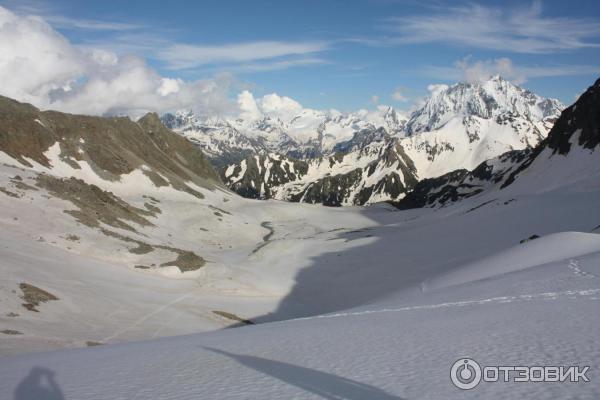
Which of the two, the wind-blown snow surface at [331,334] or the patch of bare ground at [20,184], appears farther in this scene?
the patch of bare ground at [20,184]

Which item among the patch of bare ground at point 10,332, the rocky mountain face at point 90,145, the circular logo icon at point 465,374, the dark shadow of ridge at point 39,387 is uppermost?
the rocky mountain face at point 90,145

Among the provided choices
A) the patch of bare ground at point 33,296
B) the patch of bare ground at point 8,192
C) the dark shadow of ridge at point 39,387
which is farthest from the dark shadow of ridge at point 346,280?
the patch of bare ground at point 8,192

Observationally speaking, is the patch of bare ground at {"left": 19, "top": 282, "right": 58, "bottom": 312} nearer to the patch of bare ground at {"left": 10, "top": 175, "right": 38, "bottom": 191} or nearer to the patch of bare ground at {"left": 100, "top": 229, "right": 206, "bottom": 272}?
the patch of bare ground at {"left": 100, "top": 229, "right": 206, "bottom": 272}

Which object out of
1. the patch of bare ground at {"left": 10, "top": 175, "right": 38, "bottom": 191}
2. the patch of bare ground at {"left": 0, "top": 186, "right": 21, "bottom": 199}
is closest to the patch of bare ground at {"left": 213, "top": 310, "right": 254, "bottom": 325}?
the patch of bare ground at {"left": 0, "top": 186, "right": 21, "bottom": 199}

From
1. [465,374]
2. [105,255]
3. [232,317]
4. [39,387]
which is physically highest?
[105,255]

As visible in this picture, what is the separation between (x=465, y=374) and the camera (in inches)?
359

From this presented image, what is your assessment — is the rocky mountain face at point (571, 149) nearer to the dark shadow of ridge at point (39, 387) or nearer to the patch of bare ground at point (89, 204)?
the patch of bare ground at point (89, 204)

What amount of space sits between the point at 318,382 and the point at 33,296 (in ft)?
82.7

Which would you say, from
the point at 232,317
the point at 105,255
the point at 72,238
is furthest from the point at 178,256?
the point at 232,317

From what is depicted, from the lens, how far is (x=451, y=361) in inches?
396

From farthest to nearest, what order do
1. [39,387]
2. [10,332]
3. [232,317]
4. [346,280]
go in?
[346,280] < [232,317] < [10,332] < [39,387]

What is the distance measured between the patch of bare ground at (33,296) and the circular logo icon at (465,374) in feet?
85.0

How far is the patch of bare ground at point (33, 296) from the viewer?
2781 centimetres

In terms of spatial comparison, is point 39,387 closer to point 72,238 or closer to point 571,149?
point 72,238
